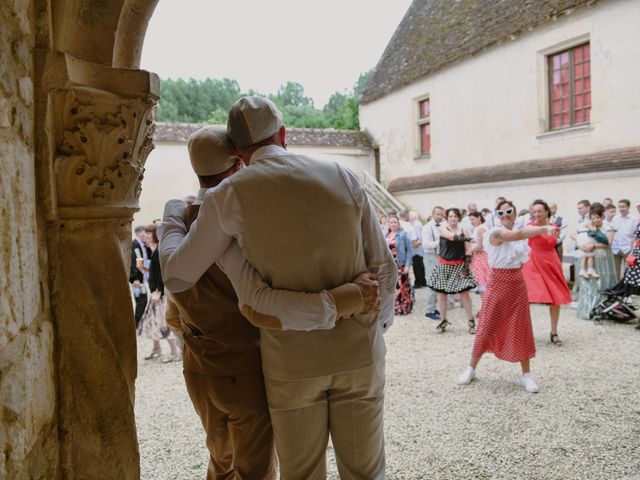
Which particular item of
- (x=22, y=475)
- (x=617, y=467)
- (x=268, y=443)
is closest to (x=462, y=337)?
(x=617, y=467)

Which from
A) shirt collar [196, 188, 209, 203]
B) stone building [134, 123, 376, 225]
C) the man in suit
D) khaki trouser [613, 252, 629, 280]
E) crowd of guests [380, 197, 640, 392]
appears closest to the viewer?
shirt collar [196, 188, 209, 203]

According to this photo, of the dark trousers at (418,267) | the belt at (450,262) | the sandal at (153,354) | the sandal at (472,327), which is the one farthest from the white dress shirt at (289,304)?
the dark trousers at (418,267)

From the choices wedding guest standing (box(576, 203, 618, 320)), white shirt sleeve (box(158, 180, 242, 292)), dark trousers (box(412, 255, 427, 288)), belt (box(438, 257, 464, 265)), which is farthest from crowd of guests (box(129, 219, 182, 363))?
wedding guest standing (box(576, 203, 618, 320))

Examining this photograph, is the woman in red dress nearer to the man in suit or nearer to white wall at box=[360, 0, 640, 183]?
white wall at box=[360, 0, 640, 183]

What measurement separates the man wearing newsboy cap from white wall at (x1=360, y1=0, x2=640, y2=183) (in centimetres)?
915

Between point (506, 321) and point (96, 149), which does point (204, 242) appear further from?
point (506, 321)

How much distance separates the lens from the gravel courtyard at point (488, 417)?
3.09 meters

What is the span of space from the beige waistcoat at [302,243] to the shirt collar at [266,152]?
0.03 metres

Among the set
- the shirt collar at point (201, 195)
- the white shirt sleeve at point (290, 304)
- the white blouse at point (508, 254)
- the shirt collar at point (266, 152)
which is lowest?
the white blouse at point (508, 254)

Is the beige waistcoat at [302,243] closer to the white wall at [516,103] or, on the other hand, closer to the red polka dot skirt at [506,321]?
the red polka dot skirt at [506,321]

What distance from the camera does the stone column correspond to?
1.48m

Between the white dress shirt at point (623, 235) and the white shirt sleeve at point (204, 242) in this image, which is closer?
the white shirt sleeve at point (204, 242)

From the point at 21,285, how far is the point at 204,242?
0.54m

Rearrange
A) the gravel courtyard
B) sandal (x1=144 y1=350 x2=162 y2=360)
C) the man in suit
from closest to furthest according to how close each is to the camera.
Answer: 1. the gravel courtyard
2. sandal (x1=144 y1=350 x2=162 y2=360)
3. the man in suit
